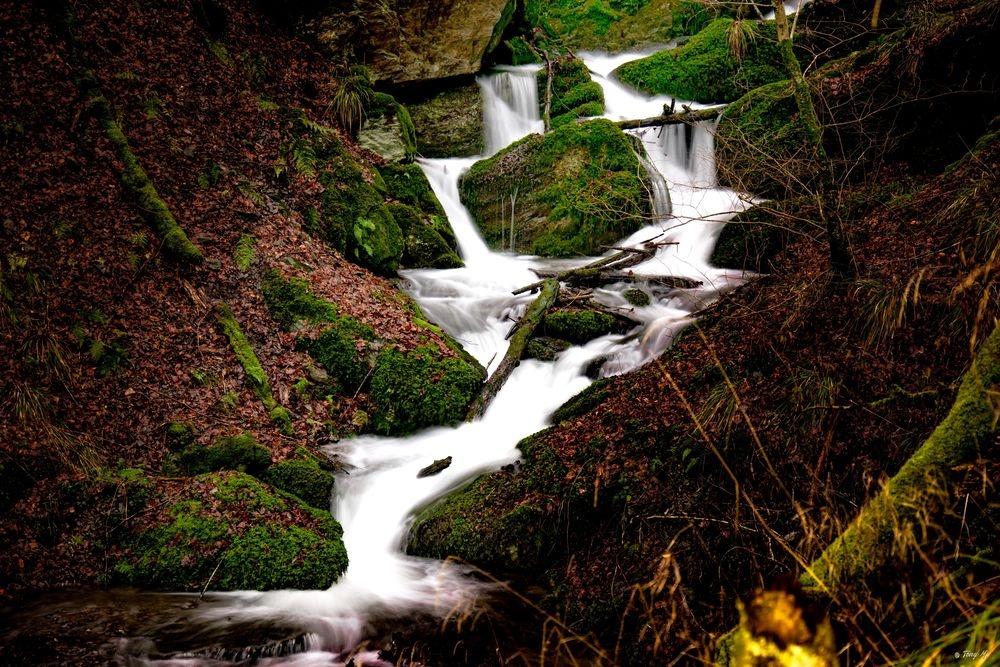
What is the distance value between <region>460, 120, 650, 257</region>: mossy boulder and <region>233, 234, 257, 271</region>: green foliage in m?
5.79

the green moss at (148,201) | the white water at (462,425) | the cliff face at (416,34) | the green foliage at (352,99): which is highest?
the cliff face at (416,34)

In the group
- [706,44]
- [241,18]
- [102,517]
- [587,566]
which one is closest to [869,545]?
[587,566]

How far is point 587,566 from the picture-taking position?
450 cm

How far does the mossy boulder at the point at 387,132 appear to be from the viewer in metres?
11.8

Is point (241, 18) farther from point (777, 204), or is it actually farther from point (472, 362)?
point (777, 204)

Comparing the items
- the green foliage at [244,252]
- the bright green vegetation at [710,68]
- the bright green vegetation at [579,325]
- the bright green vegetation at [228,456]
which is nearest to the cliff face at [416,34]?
the bright green vegetation at [710,68]

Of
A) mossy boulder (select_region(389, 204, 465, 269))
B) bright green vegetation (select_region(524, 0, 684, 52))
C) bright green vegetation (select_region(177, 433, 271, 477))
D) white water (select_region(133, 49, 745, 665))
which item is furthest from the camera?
bright green vegetation (select_region(524, 0, 684, 52))

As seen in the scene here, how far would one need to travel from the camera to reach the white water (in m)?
4.77

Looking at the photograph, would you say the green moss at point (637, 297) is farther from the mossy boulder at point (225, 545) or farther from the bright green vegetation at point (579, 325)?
the mossy boulder at point (225, 545)

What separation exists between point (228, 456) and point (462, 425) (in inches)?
113

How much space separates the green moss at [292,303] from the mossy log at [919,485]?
22.3ft

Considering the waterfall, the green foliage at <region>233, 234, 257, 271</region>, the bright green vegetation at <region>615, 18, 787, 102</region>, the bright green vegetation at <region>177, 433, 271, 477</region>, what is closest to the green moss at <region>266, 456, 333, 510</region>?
the bright green vegetation at <region>177, 433, 271, 477</region>

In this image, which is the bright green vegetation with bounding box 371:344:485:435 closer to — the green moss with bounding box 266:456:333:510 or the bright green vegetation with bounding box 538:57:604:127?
the green moss with bounding box 266:456:333:510

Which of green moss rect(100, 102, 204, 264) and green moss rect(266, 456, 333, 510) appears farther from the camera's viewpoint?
green moss rect(100, 102, 204, 264)
